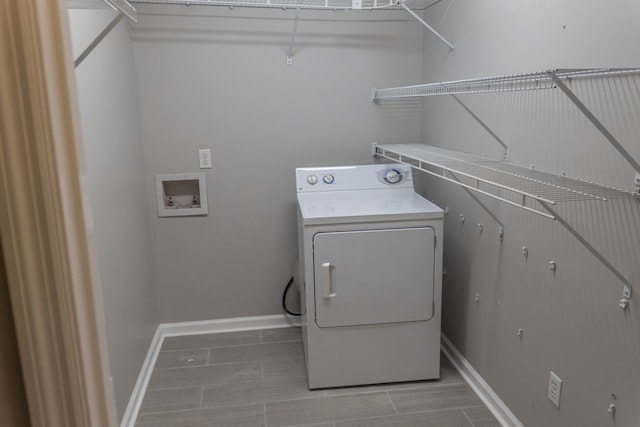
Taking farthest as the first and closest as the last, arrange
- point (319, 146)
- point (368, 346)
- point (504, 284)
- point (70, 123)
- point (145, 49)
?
point (319, 146) → point (145, 49) → point (368, 346) → point (504, 284) → point (70, 123)

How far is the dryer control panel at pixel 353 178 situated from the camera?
269 cm

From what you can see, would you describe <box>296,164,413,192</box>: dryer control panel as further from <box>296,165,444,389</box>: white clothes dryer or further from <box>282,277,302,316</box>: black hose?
<box>282,277,302,316</box>: black hose

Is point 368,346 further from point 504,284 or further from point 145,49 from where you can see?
point 145,49

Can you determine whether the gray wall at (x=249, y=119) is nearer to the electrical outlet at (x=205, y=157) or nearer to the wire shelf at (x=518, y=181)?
the electrical outlet at (x=205, y=157)

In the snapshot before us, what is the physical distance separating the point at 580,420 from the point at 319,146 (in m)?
1.92

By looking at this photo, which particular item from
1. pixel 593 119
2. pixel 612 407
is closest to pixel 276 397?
pixel 612 407

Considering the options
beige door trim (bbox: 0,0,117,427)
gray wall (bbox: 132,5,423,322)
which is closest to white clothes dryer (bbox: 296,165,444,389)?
gray wall (bbox: 132,5,423,322)

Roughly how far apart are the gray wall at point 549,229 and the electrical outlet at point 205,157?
1379mm

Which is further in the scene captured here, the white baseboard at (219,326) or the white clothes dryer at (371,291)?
the white baseboard at (219,326)

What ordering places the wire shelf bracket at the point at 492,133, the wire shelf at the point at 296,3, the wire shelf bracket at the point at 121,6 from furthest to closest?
the wire shelf at the point at 296,3
the wire shelf bracket at the point at 492,133
the wire shelf bracket at the point at 121,6

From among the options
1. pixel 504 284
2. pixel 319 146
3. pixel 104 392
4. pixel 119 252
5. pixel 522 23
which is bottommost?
pixel 504 284

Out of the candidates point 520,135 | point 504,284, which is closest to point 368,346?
point 504,284

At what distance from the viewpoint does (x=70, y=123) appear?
2.13 feet

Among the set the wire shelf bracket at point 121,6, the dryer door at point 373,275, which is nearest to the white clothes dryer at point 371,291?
the dryer door at point 373,275
